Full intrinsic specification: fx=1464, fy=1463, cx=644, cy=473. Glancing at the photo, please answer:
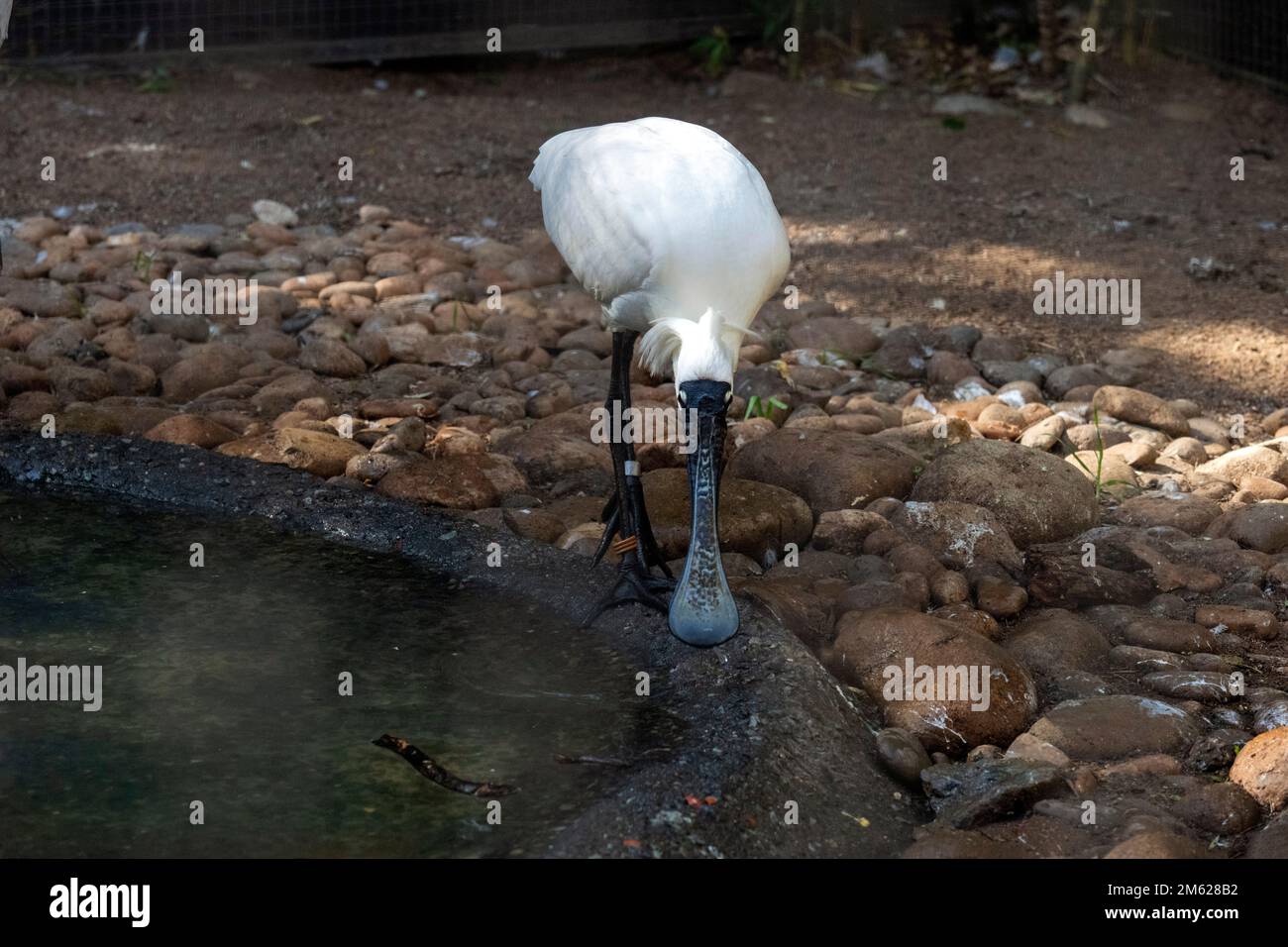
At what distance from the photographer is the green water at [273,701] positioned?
2.83 metres

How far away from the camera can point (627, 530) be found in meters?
4.07

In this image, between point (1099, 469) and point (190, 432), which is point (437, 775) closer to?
point (190, 432)

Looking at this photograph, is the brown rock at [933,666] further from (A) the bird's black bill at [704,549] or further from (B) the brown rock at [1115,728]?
(A) the bird's black bill at [704,549]

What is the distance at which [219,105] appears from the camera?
963cm

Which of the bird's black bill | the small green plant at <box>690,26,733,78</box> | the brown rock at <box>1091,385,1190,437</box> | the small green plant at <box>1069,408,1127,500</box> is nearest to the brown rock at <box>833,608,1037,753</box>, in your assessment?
the bird's black bill

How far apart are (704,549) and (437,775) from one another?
86 centimetres

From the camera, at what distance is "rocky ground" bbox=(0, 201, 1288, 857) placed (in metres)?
3.34

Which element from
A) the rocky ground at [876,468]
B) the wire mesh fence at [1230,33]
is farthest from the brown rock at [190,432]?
the wire mesh fence at [1230,33]

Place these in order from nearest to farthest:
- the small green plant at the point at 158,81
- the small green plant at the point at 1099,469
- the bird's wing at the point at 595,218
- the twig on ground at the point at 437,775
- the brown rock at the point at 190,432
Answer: the twig on ground at the point at 437,775 → the bird's wing at the point at 595,218 → the brown rock at the point at 190,432 → the small green plant at the point at 1099,469 → the small green plant at the point at 158,81

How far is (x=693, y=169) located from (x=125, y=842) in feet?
7.15

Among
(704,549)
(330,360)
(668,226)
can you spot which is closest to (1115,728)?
(704,549)

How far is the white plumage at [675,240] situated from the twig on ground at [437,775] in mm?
1055

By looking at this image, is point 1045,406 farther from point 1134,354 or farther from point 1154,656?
point 1154,656
